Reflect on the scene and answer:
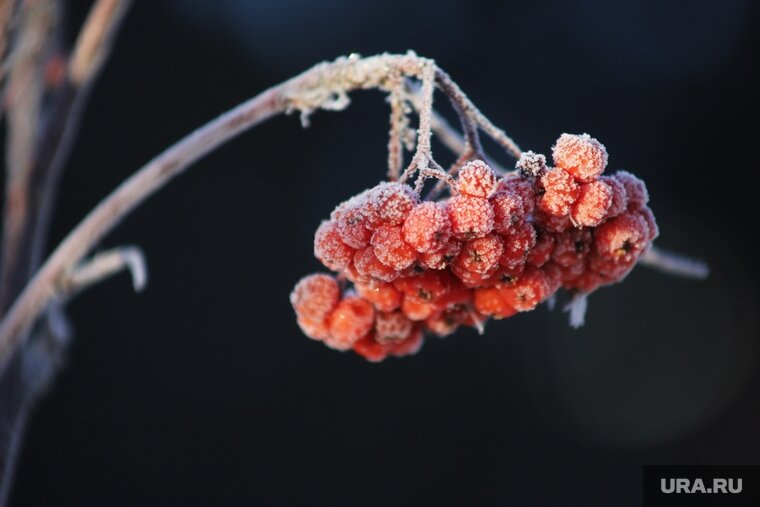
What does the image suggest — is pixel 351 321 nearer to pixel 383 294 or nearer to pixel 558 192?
pixel 383 294

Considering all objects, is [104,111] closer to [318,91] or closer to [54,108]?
[54,108]

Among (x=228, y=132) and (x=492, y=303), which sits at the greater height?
(x=228, y=132)

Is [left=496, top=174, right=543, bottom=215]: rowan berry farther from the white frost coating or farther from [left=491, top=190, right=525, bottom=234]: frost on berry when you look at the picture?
the white frost coating

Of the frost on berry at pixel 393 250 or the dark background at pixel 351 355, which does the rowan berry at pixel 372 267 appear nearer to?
the frost on berry at pixel 393 250

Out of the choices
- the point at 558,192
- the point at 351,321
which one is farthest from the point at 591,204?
the point at 351,321

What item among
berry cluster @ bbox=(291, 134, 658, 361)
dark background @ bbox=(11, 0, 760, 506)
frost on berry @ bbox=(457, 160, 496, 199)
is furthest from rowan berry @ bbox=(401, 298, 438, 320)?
dark background @ bbox=(11, 0, 760, 506)

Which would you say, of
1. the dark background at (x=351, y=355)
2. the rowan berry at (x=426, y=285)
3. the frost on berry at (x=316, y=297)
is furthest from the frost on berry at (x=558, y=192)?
the dark background at (x=351, y=355)
